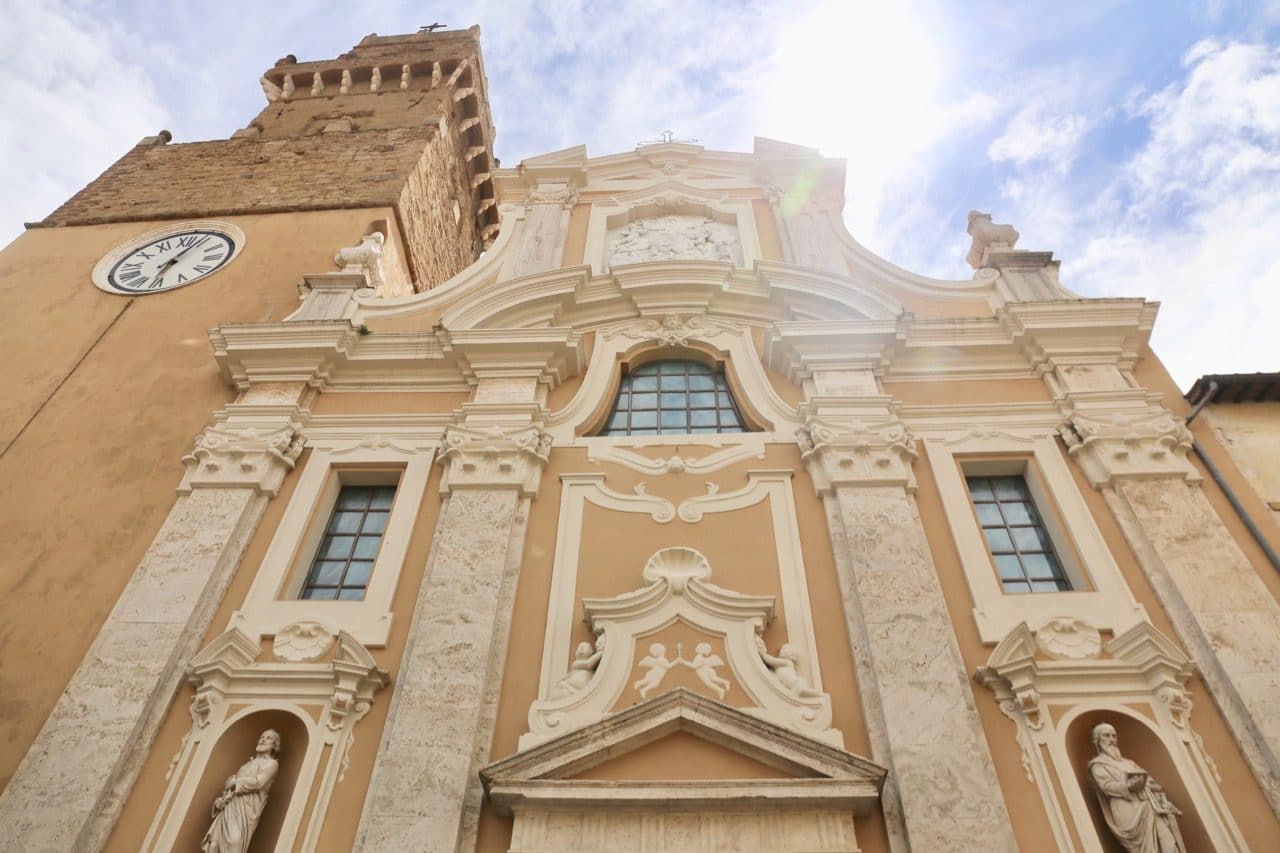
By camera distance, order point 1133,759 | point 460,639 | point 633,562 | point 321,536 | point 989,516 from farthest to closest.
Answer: point 321,536 < point 989,516 < point 633,562 < point 460,639 < point 1133,759

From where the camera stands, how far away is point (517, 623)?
308 inches

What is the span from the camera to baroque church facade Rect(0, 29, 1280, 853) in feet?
21.2

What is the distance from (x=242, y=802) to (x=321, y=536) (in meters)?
2.96

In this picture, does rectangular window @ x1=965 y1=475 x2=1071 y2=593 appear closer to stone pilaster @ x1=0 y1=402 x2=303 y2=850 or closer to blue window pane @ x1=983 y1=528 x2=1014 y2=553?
blue window pane @ x1=983 y1=528 x2=1014 y2=553

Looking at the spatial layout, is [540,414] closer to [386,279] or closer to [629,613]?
[629,613]

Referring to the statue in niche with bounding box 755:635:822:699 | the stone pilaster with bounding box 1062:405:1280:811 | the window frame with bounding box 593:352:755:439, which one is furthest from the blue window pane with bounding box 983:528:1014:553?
the window frame with bounding box 593:352:755:439

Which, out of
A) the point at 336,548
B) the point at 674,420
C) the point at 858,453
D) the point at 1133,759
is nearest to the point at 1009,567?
the point at 858,453

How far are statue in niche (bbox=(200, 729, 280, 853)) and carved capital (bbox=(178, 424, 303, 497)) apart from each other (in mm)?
2992

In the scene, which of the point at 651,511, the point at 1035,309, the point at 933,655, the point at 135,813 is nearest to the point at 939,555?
the point at 933,655

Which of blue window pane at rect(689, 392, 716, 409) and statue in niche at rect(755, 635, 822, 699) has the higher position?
blue window pane at rect(689, 392, 716, 409)

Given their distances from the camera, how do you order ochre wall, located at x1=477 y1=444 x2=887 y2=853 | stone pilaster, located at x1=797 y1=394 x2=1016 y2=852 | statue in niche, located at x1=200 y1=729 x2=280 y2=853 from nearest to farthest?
stone pilaster, located at x1=797 y1=394 x2=1016 y2=852 < statue in niche, located at x1=200 y1=729 x2=280 y2=853 < ochre wall, located at x1=477 y1=444 x2=887 y2=853

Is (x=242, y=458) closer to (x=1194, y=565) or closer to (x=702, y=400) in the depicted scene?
(x=702, y=400)

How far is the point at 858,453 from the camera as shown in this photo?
8789 millimetres

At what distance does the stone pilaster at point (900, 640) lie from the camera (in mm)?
6180
